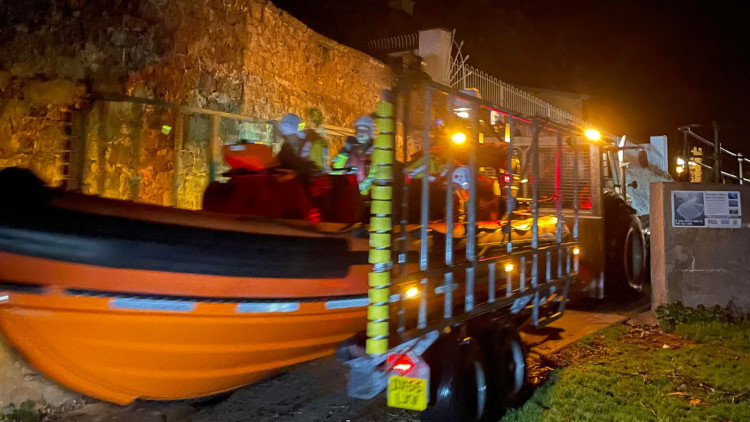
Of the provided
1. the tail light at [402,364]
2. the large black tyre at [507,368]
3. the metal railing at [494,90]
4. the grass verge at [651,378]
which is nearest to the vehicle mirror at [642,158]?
the grass verge at [651,378]

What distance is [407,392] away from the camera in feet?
10.4

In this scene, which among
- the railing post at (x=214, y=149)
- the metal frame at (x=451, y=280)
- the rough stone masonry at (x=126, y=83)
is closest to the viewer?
the metal frame at (x=451, y=280)

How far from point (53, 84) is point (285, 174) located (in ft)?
10.5

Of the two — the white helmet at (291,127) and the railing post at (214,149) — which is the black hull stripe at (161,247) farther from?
the railing post at (214,149)

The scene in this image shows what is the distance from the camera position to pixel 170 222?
2.82 m

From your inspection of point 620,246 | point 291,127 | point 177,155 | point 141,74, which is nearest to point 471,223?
point 291,127

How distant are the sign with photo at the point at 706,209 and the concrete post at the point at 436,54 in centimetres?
680

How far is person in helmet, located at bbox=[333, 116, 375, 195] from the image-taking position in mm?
4625

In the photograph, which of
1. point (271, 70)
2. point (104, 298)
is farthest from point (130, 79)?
point (104, 298)

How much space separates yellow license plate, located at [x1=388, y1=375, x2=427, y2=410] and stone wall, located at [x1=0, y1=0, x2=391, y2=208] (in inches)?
169

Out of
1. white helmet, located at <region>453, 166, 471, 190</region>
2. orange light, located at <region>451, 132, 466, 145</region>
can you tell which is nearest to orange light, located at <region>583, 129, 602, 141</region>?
white helmet, located at <region>453, 166, 471, 190</region>

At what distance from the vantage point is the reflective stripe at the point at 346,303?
124 inches

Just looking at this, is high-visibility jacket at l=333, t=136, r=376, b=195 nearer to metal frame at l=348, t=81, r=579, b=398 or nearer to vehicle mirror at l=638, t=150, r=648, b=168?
metal frame at l=348, t=81, r=579, b=398

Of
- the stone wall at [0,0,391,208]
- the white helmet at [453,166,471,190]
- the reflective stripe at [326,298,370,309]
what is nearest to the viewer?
the reflective stripe at [326,298,370,309]
